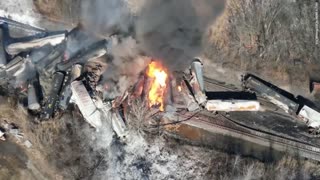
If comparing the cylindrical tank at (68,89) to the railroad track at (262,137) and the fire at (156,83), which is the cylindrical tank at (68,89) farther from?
the railroad track at (262,137)

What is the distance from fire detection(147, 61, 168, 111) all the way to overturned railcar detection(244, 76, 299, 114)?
6.33m

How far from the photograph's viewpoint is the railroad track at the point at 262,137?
48.8 metres

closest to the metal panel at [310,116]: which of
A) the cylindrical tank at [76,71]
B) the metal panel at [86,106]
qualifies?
the metal panel at [86,106]

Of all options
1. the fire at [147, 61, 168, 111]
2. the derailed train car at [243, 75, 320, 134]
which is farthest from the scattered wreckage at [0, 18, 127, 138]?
the derailed train car at [243, 75, 320, 134]

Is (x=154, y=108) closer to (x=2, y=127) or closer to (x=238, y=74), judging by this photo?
(x=238, y=74)

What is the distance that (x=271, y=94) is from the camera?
50.0 metres

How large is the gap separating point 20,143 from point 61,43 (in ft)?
25.1

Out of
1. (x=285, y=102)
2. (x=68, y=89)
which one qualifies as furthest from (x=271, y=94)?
Result: (x=68, y=89)

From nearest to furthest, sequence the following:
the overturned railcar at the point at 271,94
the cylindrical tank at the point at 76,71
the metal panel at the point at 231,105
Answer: the cylindrical tank at the point at 76,71 < the metal panel at the point at 231,105 < the overturned railcar at the point at 271,94

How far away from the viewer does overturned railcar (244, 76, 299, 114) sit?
163ft

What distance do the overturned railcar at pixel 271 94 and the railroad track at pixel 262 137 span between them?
2214mm

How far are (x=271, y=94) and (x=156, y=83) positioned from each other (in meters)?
8.42

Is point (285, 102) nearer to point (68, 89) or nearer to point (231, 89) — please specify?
point (231, 89)

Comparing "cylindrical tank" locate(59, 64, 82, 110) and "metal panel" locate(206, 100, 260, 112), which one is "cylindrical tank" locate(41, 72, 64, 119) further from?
"metal panel" locate(206, 100, 260, 112)
